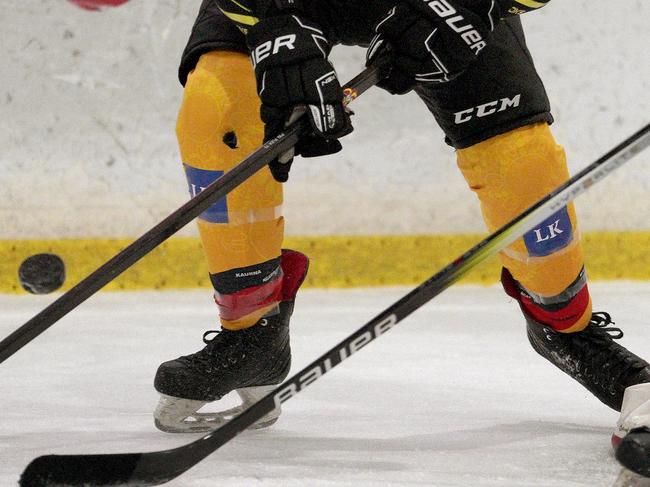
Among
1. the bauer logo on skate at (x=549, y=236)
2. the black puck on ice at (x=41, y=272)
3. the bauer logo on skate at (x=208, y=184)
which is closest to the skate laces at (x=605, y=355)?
the bauer logo on skate at (x=549, y=236)

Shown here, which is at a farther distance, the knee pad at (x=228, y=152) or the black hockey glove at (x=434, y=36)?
the knee pad at (x=228, y=152)

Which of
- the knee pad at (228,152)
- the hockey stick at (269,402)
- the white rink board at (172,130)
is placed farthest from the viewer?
the white rink board at (172,130)

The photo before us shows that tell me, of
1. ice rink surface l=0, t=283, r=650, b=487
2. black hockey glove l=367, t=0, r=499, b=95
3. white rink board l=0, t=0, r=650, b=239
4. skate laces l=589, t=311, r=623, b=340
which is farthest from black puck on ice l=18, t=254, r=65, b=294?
white rink board l=0, t=0, r=650, b=239

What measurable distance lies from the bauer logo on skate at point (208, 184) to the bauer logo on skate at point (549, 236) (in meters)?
0.42

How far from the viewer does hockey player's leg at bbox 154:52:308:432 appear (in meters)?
1.44

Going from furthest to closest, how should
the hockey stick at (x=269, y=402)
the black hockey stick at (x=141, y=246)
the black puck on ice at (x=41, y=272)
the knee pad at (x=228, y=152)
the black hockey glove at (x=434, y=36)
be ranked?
the black puck on ice at (x=41, y=272)
the knee pad at (x=228, y=152)
the black hockey glove at (x=434, y=36)
the black hockey stick at (x=141, y=246)
the hockey stick at (x=269, y=402)

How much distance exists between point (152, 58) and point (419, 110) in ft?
2.37

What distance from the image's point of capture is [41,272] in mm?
1755

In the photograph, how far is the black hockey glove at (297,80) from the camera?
4.18ft

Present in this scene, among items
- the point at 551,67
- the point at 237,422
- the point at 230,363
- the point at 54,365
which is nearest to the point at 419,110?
the point at 551,67

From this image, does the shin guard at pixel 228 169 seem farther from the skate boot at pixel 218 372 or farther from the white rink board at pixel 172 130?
the white rink board at pixel 172 130

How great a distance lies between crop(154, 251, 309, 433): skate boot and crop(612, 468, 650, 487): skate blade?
1.69 feet

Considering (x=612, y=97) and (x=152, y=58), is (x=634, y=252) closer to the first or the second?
(x=612, y=97)

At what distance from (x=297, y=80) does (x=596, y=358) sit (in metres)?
0.56
